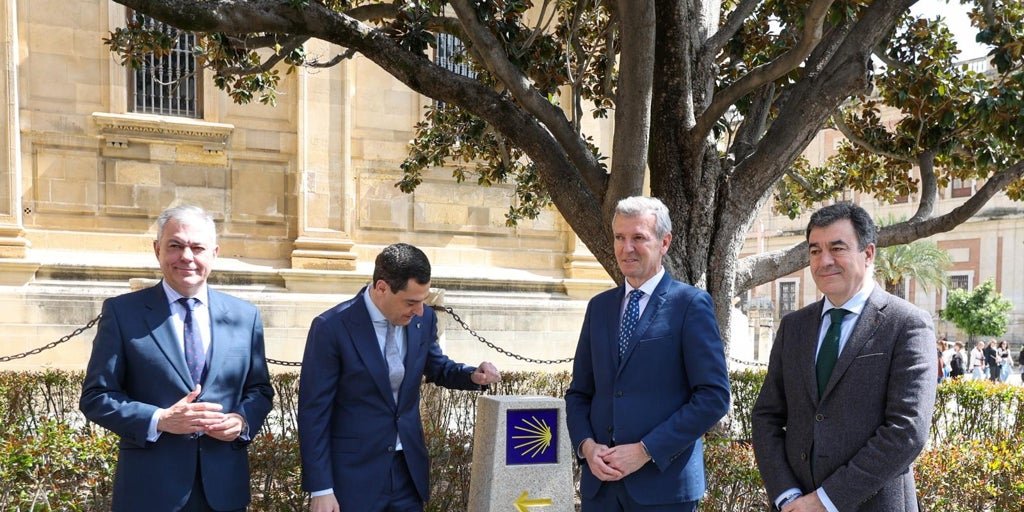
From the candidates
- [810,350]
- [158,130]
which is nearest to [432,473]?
[810,350]

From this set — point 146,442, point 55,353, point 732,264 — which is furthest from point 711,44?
point 55,353

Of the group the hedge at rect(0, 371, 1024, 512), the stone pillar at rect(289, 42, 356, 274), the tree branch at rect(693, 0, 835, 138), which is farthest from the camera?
the stone pillar at rect(289, 42, 356, 274)

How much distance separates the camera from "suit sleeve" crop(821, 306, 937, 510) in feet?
9.18

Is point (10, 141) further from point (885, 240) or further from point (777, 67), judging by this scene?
point (885, 240)

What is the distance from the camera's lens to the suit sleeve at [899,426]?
9.18ft

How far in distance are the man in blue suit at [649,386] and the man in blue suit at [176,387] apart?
1.51 meters

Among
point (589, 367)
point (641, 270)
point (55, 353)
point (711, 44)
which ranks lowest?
point (55, 353)

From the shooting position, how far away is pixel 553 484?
13.1ft

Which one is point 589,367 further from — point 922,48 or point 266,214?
point 266,214

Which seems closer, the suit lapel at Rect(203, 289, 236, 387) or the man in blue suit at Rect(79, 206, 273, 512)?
the man in blue suit at Rect(79, 206, 273, 512)

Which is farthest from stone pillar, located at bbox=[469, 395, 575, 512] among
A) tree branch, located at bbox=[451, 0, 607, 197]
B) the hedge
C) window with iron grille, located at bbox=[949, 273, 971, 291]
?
window with iron grille, located at bbox=[949, 273, 971, 291]

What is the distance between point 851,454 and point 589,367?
3.79 feet

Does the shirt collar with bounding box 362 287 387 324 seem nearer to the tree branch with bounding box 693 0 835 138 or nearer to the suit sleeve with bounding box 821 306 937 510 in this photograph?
the suit sleeve with bounding box 821 306 937 510

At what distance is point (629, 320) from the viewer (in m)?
3.43
